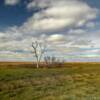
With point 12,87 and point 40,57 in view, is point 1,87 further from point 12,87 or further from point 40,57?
point 40,57

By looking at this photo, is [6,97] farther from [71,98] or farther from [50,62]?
[50,62]

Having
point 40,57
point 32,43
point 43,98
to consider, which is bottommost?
point 43,98

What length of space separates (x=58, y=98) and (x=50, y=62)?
8629cm

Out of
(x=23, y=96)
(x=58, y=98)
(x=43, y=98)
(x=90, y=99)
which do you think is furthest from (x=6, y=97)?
(x=90, y=99)

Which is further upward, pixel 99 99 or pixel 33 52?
pixel 33 52

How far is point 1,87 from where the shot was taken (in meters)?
25.9

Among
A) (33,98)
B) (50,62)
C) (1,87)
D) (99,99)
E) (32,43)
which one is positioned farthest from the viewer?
(50,62)

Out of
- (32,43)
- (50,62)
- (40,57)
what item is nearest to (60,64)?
(50,62)

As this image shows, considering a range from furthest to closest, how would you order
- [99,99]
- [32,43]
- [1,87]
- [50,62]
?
[50,62] → [32,43] → [1,87] → [99,99]

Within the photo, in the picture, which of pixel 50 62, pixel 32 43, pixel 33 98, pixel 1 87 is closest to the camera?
pixel 33 98

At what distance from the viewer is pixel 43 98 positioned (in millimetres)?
19672

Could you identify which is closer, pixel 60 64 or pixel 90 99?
pixel 90 99

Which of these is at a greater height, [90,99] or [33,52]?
[33,52]

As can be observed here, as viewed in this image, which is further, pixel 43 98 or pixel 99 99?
pixel 43 98
